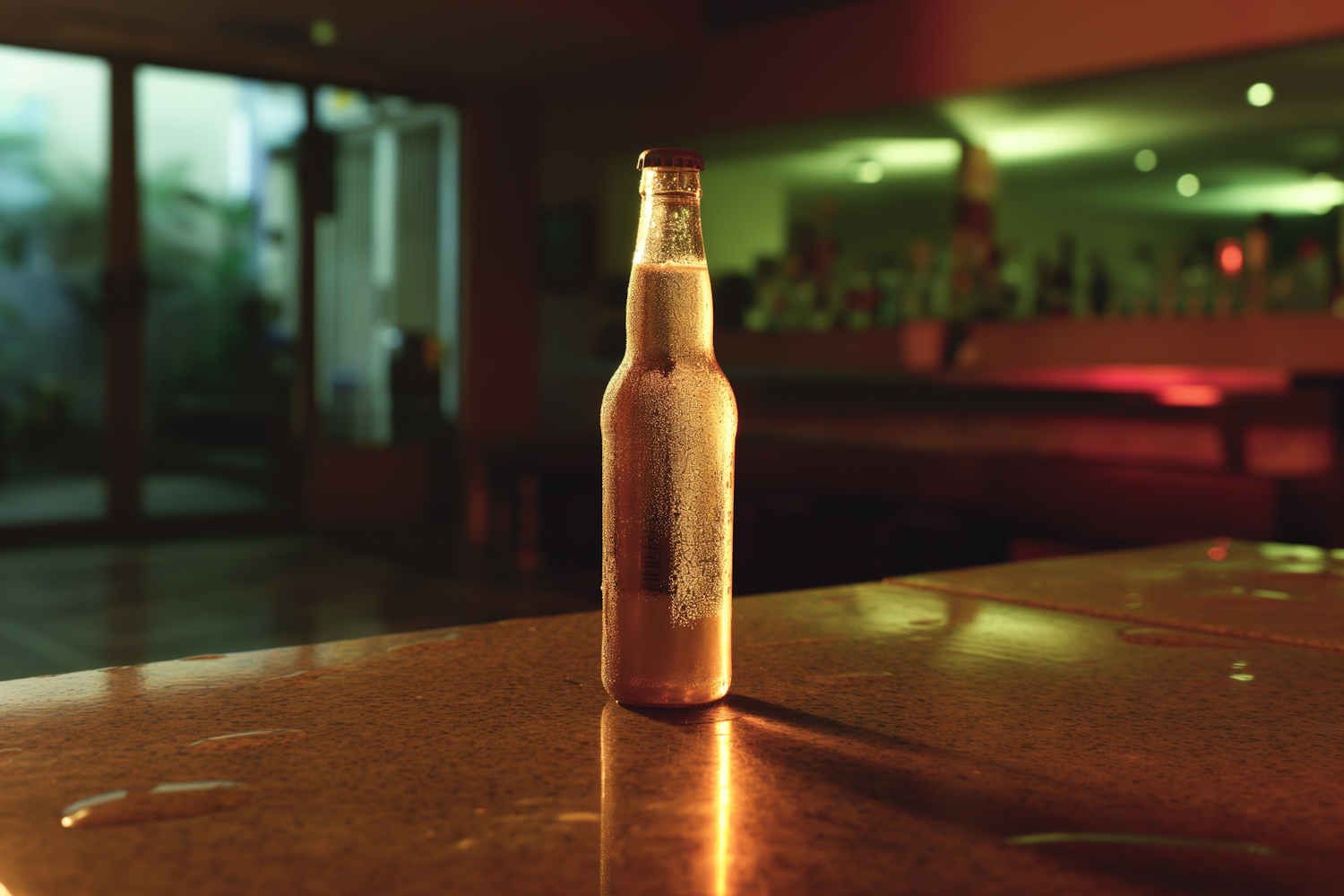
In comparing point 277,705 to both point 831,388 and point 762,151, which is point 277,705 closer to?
point 831,388

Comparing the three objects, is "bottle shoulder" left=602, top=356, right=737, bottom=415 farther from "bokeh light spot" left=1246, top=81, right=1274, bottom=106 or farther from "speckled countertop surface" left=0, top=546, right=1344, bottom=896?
"bokeh light spot" left=1246, top=81, right=1274, bottom=106

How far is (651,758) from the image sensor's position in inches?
19.6

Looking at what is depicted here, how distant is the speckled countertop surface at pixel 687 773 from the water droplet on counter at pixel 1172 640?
0.04ft

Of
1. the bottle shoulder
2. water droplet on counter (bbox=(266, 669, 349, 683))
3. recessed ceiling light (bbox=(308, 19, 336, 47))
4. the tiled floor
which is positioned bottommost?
the tiled floor

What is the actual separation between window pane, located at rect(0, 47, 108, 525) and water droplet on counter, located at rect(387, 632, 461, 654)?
16.3ft

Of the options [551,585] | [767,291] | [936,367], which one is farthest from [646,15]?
[551,585]

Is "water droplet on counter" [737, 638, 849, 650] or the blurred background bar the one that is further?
the blurred background bar

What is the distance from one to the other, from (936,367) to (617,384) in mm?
3370

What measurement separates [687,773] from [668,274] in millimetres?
225

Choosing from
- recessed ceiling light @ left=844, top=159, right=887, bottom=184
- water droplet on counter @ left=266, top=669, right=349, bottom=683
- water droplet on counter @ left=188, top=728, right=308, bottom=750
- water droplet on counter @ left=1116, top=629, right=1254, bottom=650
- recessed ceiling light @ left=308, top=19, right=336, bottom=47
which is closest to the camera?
water droplet on counter @ left=188, top=728, right=308, bottom=750

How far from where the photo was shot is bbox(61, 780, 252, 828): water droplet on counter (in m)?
0.43

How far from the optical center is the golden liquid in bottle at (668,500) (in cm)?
55

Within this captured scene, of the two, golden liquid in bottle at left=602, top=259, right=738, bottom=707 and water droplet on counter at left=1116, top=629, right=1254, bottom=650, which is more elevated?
golden liquid in bottle at left=602, top=259, right=738, bottom=707

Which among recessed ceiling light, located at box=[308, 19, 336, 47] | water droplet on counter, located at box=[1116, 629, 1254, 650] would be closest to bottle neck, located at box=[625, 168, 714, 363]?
water droplet on counter, located at box=[1116, 629, 1254, 650]
